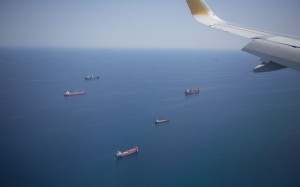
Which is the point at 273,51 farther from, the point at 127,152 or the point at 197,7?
the point at 127,152

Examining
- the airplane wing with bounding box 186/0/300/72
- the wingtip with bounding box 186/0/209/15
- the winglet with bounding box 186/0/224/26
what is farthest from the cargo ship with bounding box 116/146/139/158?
the airplane wing with bounding box 186/0/300/72

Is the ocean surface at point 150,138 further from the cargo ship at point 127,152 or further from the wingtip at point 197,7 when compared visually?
the wingtip at point 197,7

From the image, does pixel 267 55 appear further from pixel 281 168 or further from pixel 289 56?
pixel 281 168

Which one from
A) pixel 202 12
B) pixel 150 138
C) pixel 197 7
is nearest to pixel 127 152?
pixel 150 138

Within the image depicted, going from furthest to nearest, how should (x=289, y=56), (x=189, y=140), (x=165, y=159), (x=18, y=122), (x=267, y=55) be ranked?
(x=18, y=122) → (x=189, y=140) → (x=165, y=159) → (x=267, y=55) → (x=289, y=56)

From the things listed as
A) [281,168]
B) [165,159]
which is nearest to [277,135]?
[281,168]

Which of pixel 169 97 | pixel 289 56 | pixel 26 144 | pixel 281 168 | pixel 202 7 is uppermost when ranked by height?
pixel 202 7
